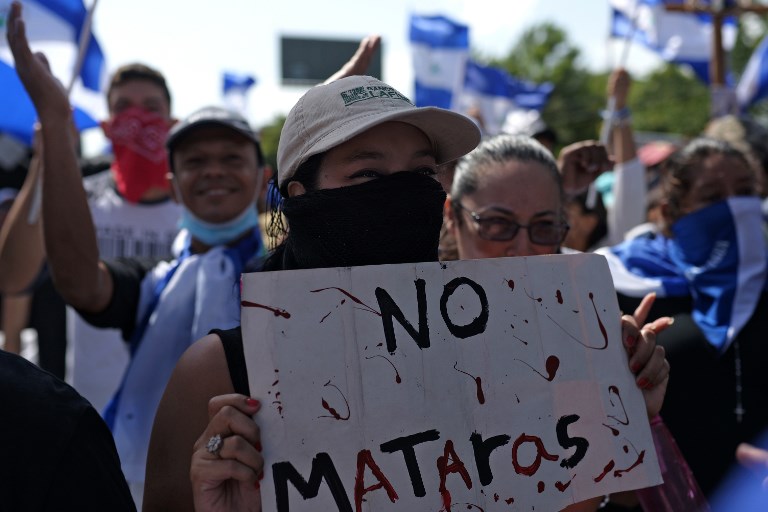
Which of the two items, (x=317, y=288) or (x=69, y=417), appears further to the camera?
(x=317, y=288)

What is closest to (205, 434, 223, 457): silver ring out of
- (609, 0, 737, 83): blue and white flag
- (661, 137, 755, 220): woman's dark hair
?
(661, 137, 755, 220): woman's dark hair

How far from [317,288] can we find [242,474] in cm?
34

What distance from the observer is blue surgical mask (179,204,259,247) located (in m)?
2.94

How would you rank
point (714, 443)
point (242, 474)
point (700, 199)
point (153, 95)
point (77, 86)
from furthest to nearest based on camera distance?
point (77, 86) → point (153, 95) → point (700, 199) → point (714, 443) → point (242, 474)

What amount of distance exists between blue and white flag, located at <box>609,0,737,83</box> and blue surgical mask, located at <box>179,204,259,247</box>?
646 cm

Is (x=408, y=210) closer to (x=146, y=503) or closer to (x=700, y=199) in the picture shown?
(x=146, y=503)

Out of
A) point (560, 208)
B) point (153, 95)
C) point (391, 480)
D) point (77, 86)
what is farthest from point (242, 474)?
point (77, 86)

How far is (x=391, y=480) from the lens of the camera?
142 cm

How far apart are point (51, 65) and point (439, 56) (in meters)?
4.33

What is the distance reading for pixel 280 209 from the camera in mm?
1848

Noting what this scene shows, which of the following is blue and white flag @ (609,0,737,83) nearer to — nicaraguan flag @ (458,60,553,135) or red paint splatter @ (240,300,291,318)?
nicaraguan flag @ (458,60,553,135)

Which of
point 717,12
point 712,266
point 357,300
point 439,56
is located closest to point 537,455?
point 357,300

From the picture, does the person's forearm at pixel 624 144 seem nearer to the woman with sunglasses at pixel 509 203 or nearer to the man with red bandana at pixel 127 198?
the woman with sunglasses at pixel 509 203

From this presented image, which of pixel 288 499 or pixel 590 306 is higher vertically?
pixel 590 306
